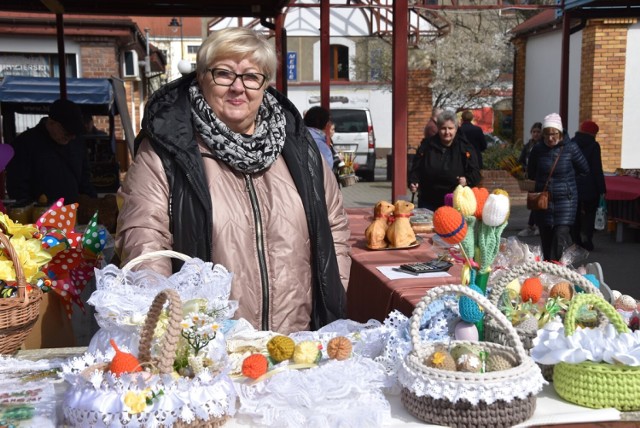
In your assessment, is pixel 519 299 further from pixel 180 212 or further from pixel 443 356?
pixel 180 212

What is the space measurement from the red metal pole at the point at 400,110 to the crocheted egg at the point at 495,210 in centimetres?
331

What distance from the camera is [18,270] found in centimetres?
224

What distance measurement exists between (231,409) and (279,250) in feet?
2.73

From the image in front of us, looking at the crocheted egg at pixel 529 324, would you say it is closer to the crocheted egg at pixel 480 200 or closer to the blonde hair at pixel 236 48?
the crocheted egg at pixel 480 200

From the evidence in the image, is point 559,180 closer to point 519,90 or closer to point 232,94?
point 232,94

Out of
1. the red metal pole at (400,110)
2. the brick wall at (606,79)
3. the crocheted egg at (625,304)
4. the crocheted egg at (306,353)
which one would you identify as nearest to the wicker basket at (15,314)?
the crocheted egg at (306,353)

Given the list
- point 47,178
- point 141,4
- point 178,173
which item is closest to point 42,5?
point 141,4

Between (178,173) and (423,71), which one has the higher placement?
(423,71)

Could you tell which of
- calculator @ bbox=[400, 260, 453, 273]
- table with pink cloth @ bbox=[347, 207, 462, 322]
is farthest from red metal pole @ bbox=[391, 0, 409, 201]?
calculator @ bbox=[400, 260, 453, 273]

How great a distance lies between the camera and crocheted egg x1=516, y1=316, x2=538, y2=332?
189 centimetres

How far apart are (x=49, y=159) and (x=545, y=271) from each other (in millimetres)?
4344

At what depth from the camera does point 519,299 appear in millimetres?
2143

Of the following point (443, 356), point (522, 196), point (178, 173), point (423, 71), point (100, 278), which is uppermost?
point (423, 71)

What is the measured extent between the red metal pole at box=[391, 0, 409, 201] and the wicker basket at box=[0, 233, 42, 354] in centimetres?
332
